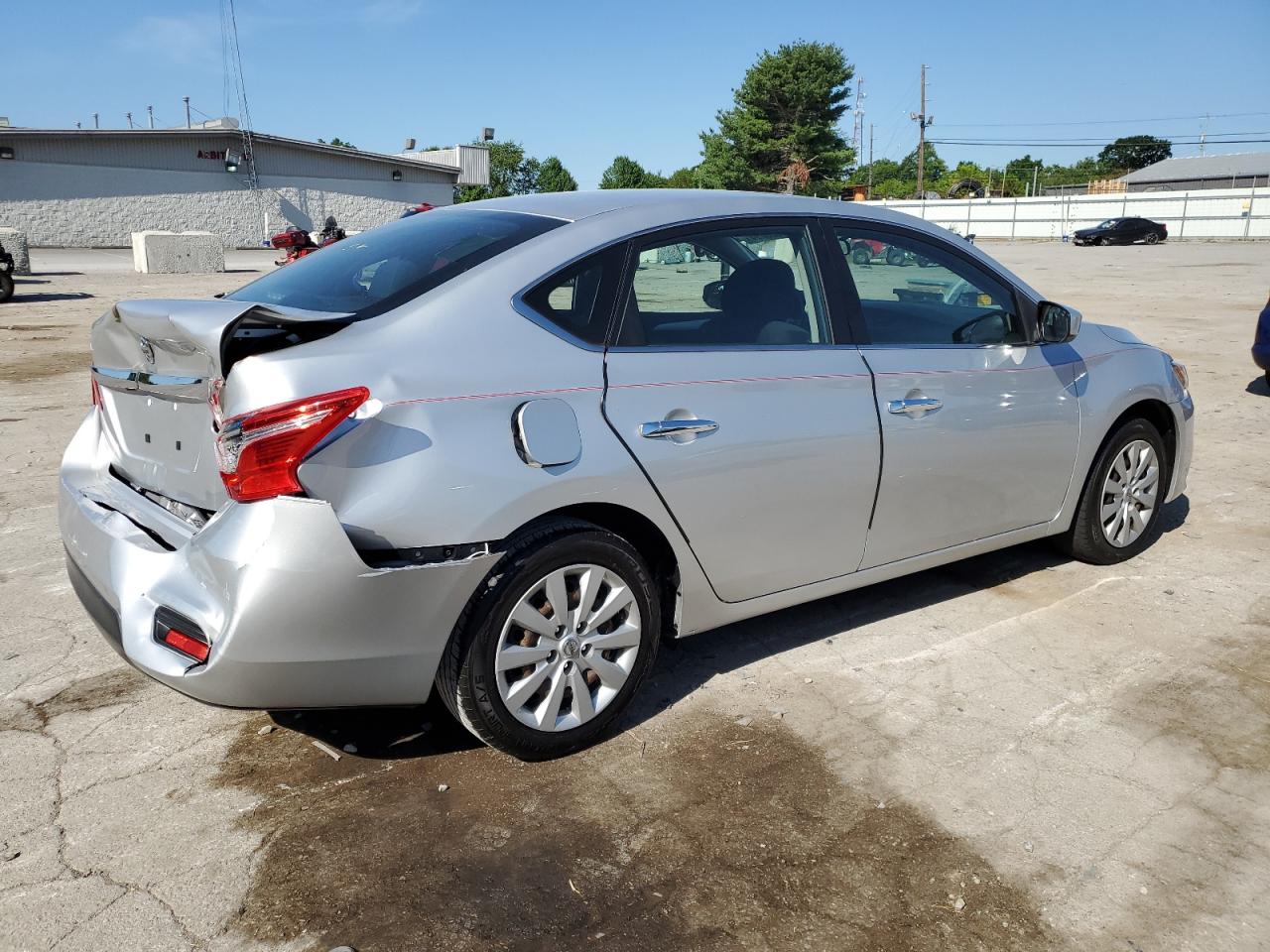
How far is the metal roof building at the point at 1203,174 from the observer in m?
77.4

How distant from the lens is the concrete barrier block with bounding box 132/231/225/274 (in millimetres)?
26500

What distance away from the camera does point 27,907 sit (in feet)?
8.36

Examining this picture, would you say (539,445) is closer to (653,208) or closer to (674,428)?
(674,428)

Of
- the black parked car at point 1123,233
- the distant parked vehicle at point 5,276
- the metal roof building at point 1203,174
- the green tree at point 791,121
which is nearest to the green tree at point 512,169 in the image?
the green tree at point 791,121

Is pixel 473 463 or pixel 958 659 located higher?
pixel 473 463

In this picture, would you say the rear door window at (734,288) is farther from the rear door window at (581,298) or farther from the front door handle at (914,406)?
the front door handle at (914,406)

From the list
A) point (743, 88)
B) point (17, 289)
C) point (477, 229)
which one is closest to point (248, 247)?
point (17, 289)

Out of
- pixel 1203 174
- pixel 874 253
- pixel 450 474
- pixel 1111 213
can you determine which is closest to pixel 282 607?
pixel 450 474

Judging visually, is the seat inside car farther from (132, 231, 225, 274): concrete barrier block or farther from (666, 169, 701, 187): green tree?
(666, 169, 701, 187): green tree

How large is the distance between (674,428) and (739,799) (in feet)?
3.64

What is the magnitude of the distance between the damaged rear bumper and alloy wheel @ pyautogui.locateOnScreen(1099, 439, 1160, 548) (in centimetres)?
326

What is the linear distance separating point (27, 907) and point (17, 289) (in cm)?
2162

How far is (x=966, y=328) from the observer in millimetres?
4246

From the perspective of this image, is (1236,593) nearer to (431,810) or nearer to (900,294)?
(900,294)
